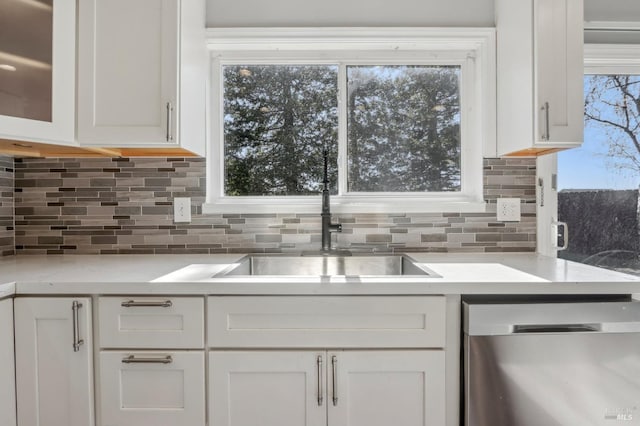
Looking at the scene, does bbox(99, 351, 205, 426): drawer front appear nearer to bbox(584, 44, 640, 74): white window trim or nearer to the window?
the window

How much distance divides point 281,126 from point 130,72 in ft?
2.39

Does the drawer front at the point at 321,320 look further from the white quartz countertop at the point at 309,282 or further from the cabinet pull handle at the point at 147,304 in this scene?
the cabinet pull handle at the point at 147,304

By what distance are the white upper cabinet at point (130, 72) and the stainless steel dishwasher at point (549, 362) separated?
1.38 metres

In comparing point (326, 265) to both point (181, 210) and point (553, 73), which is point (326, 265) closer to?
point (181, 210)

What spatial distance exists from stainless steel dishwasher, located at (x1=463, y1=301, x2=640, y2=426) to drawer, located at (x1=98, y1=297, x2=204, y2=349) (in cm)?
92

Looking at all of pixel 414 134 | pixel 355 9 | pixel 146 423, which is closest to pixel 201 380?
pixel 146 423

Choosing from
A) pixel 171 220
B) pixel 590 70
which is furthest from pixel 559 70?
pixel 171 220

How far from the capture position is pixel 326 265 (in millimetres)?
1816

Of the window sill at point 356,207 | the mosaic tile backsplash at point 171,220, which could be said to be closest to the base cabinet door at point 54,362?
the mosaic tile backsplash at point 171,220

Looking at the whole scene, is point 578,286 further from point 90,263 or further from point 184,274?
point 90,263

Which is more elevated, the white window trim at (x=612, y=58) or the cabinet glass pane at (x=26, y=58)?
the white window trim at (x=612, y=58)

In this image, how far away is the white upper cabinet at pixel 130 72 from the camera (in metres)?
1.50

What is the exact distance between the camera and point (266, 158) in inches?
77.4

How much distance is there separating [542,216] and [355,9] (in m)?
1.39
